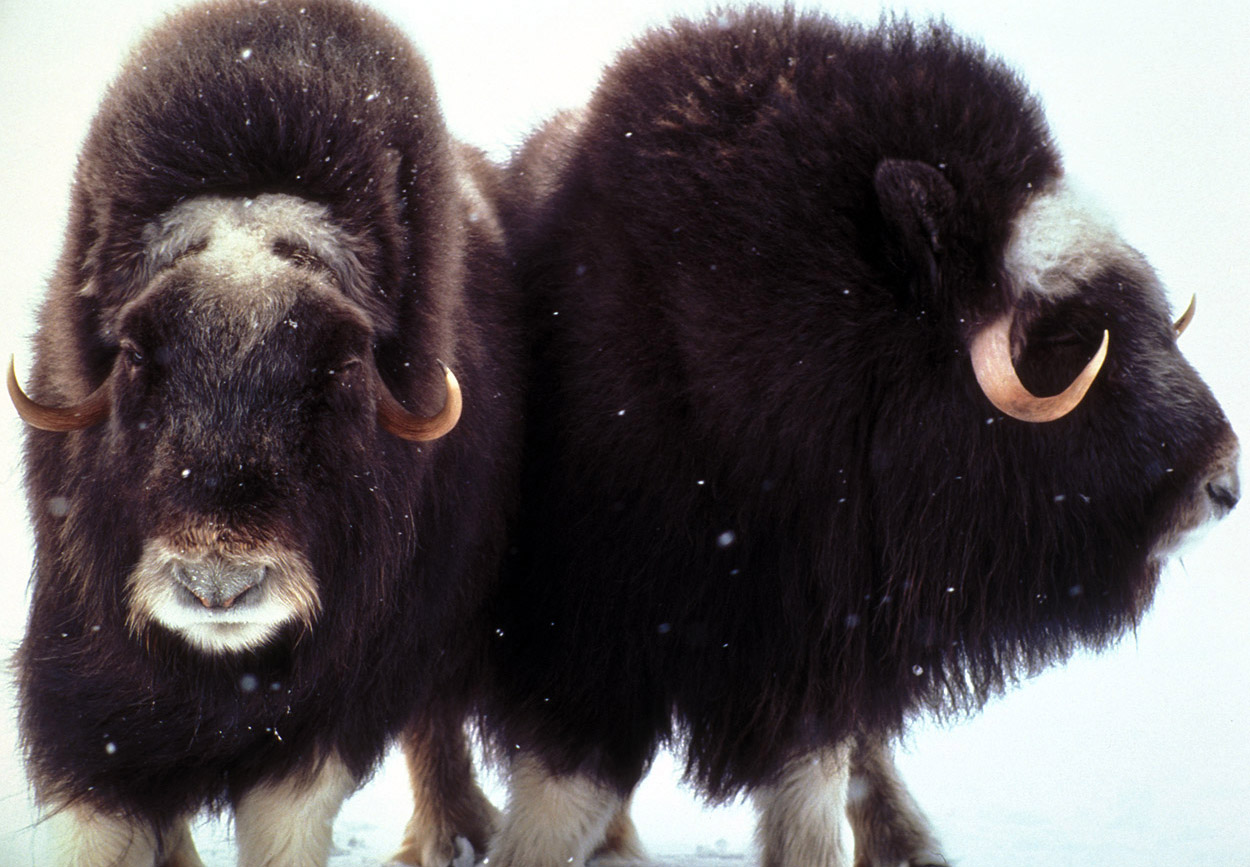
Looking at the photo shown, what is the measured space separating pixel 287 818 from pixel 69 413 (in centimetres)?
110

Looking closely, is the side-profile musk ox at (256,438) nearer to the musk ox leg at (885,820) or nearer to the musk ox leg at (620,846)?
the musk ox leg at (620,846)

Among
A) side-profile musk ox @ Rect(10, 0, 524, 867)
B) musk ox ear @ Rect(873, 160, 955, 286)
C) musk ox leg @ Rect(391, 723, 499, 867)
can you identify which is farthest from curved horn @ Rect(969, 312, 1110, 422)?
musk ox leg @ Rect(391, 723, 499, 867)

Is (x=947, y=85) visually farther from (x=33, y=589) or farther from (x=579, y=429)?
(x=33, y=589)

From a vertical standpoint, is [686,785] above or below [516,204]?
below

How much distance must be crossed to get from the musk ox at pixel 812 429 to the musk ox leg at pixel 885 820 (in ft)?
2.44

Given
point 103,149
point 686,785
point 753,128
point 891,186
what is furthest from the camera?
point 686,785

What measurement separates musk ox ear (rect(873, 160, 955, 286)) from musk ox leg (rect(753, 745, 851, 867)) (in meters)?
1.33

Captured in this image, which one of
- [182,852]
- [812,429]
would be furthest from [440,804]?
[812,429]

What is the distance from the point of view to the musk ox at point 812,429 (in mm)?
3156

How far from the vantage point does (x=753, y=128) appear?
3262mm

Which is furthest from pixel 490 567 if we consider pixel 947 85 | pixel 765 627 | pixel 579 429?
pixel 947 85

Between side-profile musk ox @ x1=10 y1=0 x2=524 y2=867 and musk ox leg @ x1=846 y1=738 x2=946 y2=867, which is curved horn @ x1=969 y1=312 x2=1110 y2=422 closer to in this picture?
side-profile musk ox @ x1=10 y1=0 x2=524 y2=867

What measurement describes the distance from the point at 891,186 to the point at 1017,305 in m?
0.44

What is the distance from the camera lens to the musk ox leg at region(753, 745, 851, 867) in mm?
3467
